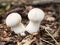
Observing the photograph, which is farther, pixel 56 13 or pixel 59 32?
pixel 56 13

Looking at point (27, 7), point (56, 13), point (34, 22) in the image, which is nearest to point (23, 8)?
point (27, 7)

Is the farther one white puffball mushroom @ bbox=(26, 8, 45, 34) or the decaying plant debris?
the decaying plant debris

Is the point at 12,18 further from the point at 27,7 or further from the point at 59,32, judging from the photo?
the point at 27,7

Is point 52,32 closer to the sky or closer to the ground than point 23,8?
closer to the ground

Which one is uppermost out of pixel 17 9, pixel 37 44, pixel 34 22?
pixel 17 9

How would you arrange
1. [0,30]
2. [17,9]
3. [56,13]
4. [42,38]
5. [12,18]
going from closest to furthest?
[12,18]
[42,38]
[0,30]
[17,9]
[56,13]

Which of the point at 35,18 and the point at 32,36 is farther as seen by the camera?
the point at 32,36

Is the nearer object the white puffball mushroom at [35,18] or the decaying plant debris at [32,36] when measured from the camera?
the white puffball mushroom at [35,18]

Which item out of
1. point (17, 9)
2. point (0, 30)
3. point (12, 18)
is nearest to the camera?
point (12, 18)
